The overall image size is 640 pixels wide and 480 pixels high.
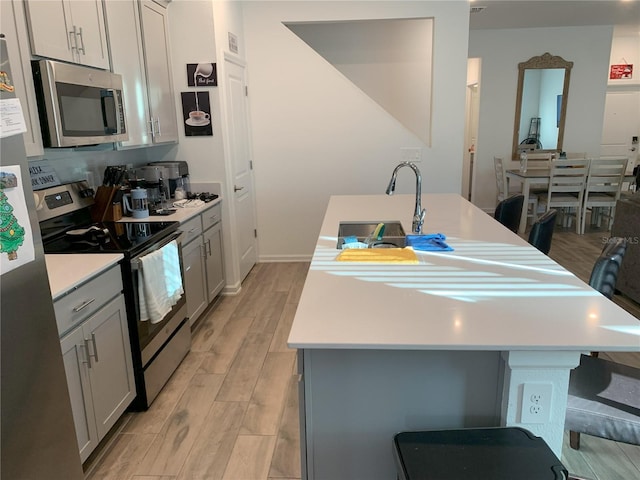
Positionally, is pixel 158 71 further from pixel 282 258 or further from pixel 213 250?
pixel 282 258

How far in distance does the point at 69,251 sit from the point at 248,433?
4.08ft

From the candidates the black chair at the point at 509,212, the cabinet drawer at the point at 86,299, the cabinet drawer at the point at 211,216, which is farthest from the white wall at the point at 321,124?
the cabinet drawer at the point at 86,299

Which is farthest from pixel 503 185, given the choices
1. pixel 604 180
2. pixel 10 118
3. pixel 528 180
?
pixel 10 118

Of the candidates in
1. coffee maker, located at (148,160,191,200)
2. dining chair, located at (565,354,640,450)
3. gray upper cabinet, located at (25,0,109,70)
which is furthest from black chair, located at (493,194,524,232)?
gray upper cabinet, located at (25,0,109,70)

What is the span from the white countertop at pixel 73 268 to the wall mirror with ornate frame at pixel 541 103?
21.5ft

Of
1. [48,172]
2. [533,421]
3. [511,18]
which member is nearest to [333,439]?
[533,421]

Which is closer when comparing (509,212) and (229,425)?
(229,425)

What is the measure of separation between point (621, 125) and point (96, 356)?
348 inches

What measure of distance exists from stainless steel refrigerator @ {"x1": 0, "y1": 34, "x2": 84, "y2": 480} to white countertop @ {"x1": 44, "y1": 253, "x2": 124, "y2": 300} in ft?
1.08

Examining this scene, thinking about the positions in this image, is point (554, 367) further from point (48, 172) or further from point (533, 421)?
point (48, 172)

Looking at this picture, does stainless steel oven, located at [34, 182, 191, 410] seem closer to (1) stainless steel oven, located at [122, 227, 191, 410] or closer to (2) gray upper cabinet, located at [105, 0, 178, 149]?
(1) stainless steel oven, located at [122, 227, 191, 410]

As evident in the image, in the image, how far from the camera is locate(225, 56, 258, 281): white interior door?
400 cm

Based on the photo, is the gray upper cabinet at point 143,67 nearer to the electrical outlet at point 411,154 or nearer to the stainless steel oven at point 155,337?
the stainless steel oven at point 155,337

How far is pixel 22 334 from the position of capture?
4.25 ft
